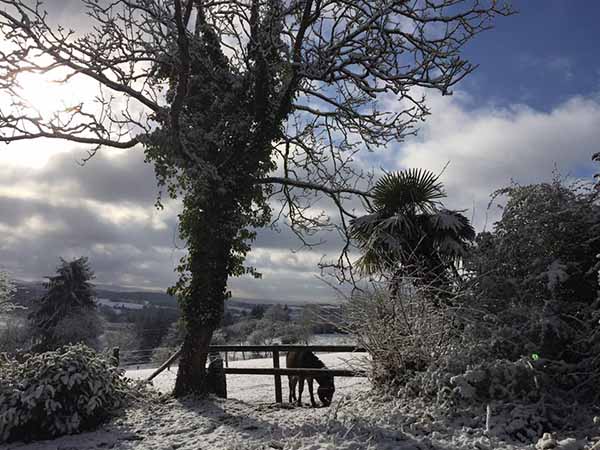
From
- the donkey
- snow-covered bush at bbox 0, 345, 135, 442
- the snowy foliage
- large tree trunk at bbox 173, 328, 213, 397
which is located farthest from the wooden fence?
the snowy foliage

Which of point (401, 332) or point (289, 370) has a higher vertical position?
point (401, 332)

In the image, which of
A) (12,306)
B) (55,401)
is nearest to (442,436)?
(55,401)

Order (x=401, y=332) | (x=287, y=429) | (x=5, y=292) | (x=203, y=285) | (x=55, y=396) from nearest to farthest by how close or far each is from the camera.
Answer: (x=287, y=429), (x=55, y=396), (x=401, y=332), (x=203, y=285), (x=5, y=292)

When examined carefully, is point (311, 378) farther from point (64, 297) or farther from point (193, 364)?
point (64, 297)

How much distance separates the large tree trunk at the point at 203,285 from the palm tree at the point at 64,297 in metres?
22.4

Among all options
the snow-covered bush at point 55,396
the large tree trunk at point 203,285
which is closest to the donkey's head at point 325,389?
the large tree trunk at point 203,285

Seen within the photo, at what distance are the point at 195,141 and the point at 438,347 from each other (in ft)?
20.2

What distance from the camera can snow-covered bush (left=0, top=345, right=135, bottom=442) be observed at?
610 cm

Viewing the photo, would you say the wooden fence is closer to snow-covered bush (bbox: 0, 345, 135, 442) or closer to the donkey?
the donkey

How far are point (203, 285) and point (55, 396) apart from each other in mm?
3383

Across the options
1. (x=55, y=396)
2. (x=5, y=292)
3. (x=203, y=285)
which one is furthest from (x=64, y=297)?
(x=55, y=396)

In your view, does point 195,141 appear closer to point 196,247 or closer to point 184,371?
point 196,247

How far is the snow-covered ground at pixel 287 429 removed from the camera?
425 centimetres

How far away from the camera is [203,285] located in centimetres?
913
